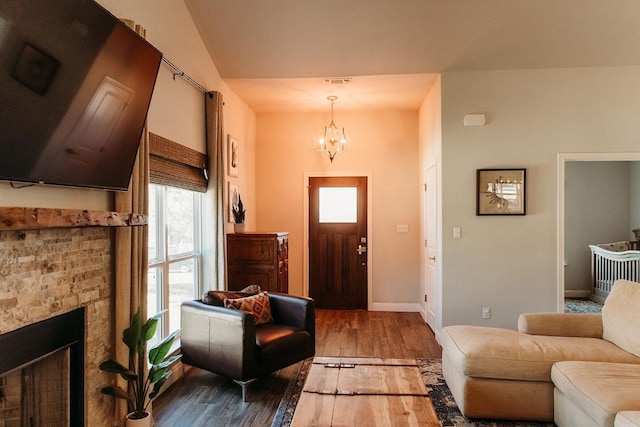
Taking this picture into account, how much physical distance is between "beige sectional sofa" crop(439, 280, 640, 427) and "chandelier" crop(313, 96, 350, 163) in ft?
11.4

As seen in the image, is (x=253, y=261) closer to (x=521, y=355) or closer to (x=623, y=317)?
(x=521, y=355)

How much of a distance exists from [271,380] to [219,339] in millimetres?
668

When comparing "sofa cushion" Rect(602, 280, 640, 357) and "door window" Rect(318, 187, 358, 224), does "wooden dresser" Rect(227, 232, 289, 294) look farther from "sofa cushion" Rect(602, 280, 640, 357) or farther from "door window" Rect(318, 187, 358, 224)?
"sofa cushion" Rect(602, 280, 640, 357)

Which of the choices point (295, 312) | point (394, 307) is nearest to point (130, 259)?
point (295, 312)

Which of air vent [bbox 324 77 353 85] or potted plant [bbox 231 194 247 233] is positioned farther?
potted plant [bbox 231 194 247 233]

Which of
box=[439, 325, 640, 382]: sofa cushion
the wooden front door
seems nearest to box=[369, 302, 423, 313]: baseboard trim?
the wooden front door

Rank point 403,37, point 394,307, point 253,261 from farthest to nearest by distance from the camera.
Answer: point 394,307
point 253,261
point 403,37

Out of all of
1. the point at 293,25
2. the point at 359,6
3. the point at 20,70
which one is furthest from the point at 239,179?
the point at 20,70

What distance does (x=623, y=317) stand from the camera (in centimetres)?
307

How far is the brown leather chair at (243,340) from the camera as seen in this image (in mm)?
3166

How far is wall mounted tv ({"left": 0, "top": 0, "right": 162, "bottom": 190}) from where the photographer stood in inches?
67.4

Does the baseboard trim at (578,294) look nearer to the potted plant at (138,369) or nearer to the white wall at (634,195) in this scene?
the white wall at (634,195)

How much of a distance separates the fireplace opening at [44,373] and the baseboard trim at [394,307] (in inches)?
176

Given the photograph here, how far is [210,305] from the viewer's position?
349 centimetres
